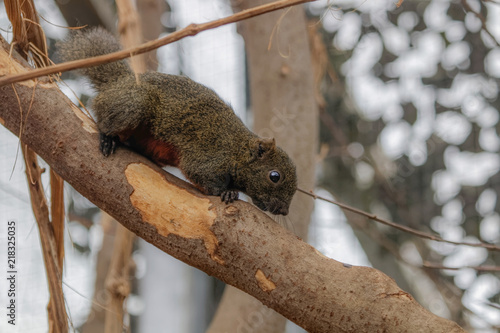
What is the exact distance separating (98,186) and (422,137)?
480cm

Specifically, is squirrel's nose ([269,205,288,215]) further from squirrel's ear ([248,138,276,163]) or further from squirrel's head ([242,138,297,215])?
squirrel's ear ([248,138,276,163])

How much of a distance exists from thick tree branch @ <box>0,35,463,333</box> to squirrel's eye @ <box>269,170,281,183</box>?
866 millimetres

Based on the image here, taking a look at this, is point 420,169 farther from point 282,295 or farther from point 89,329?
point 282,295

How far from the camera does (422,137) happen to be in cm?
641

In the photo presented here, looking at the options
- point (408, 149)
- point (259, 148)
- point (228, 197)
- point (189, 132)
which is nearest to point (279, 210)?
point (259, 148)

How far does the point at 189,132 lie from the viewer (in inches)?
128

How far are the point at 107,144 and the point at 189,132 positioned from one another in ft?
2.64

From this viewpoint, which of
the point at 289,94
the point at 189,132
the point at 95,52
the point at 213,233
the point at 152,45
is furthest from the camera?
the point at 289,94

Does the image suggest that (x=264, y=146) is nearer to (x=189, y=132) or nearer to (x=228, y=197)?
(x=189, y=132)

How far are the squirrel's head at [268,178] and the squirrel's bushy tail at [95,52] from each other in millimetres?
850

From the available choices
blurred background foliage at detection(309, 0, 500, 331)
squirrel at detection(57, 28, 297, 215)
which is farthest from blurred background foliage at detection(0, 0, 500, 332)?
squirrel at detection(57, 28, 297, 215)

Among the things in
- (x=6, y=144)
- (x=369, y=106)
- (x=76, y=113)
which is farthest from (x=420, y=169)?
(x=76, y=113)

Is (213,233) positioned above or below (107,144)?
below

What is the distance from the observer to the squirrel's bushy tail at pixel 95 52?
10.3 ft
